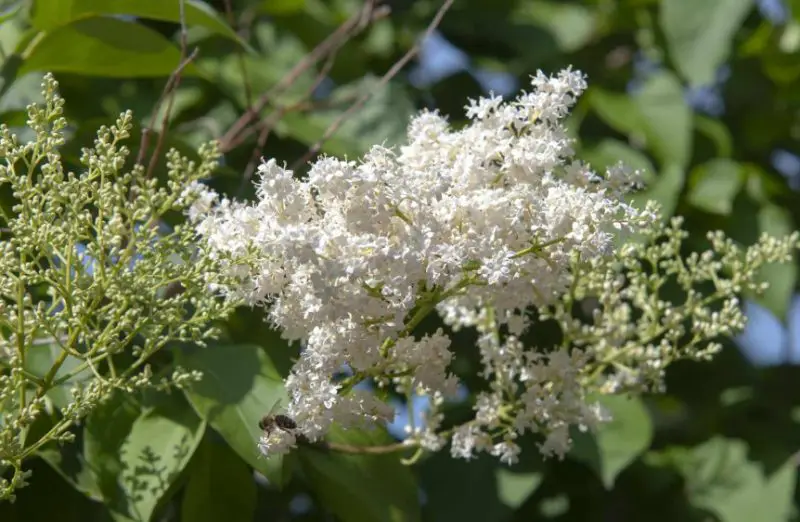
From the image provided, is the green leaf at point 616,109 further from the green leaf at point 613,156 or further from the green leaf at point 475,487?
the green leaf at point 475,487

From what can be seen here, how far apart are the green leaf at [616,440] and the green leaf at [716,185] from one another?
0.48 m

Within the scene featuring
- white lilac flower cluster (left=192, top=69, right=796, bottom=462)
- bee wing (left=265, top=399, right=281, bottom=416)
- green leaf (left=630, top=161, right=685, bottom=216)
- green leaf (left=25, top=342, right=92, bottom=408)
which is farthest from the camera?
green leaf (left=630, top=161, right=685, bottom=216)

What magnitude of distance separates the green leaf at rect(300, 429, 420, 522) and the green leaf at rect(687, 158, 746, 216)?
97 cm

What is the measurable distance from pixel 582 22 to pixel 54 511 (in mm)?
1434

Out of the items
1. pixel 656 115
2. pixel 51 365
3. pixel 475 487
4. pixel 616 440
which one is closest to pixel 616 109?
pixel 656 115

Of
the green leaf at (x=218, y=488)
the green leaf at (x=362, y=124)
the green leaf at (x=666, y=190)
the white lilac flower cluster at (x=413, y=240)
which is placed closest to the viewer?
the white lilac flower cluster at (x=413, y=240)

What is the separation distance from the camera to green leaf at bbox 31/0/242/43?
1.27 meters

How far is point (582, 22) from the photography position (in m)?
2.24

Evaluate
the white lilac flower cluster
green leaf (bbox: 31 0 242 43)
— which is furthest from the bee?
green leaf (bbox: 31 0 242 43)

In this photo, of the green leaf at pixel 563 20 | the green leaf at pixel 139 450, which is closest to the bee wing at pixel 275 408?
the green leaf at pixel 139 450

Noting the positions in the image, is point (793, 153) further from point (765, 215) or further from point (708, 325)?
point (708, 325)

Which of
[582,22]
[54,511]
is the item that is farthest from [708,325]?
[582,22]

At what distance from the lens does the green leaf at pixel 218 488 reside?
1.19 metres

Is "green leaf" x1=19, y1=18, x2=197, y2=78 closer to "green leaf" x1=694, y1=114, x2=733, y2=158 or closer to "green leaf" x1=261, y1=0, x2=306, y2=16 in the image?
"green leaf" x1=261, y1=0, x2=306, y2=16
